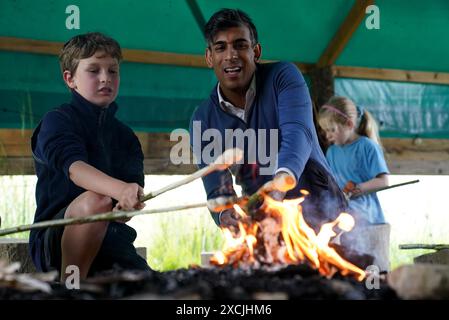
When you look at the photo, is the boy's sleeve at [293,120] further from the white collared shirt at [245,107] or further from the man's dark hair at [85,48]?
the man's dark hair at [85,48]

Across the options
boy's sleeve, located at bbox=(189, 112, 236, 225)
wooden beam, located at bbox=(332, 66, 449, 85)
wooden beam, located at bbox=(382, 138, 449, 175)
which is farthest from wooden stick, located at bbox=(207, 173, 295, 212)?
wooden beam, located at bbox=(382, 138, 449, 175)

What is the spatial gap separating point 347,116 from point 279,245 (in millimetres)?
2506

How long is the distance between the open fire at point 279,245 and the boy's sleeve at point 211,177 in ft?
2.18

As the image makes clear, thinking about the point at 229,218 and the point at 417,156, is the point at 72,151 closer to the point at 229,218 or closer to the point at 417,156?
the point at 229,218

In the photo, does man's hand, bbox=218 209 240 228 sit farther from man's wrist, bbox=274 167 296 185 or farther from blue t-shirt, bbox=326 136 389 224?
blue t-shirt, bbox=326 136 389 224

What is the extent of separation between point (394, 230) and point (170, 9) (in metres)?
3.07

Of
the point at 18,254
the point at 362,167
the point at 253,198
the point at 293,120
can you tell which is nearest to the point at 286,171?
the point at 253,198

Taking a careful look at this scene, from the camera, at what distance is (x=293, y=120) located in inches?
113

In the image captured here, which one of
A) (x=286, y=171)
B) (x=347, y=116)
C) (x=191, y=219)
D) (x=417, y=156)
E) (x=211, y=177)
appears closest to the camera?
(x=286, y=171)

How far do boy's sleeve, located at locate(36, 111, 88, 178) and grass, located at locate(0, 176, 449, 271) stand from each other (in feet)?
6.41

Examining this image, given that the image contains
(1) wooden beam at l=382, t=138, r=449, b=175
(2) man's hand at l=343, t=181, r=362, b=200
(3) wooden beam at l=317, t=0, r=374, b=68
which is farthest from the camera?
(1) wooden beam at l=382, t=138, r=449, b=175

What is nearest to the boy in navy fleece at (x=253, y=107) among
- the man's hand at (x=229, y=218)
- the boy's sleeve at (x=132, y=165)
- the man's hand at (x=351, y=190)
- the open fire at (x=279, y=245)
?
the man's hand at (x=229, y=218)

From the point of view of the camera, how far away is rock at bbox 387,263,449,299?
1.62m

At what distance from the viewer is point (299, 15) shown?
5.13 metres
